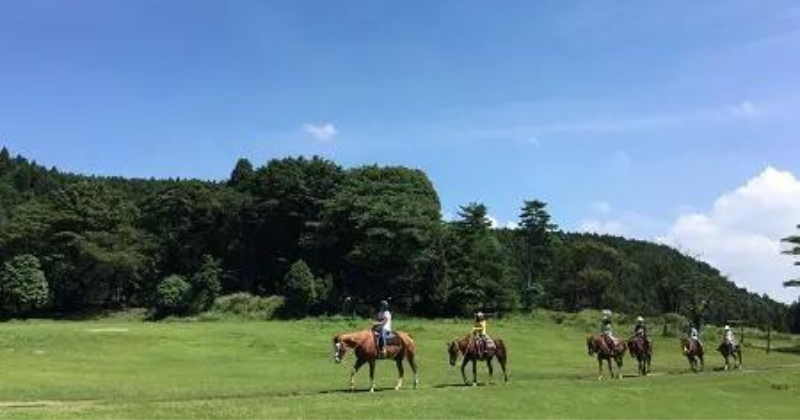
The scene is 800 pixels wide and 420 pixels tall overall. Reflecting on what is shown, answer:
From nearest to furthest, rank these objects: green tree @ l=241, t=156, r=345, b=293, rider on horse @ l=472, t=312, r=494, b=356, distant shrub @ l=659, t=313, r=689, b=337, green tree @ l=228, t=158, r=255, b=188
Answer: rider on horse @ l=472, t=312, r=494, b=356 → distant shrub @ l=659, t=313, r=689, b=337 → green tree @ l=241, t=156, r=345, b=293 → green tree @ l=228, t=158, r=255, b=188

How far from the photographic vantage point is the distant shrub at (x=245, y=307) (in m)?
100

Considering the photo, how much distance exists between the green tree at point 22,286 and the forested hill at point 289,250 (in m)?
0.16

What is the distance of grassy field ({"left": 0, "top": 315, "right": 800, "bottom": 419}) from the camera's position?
29.6 m

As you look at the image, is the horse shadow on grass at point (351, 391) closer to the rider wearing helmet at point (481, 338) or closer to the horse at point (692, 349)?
the rider wearing helmet at point (481, 338)

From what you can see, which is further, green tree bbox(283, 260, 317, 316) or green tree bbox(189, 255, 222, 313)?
green tree bbox(189, 255, 222, 313)

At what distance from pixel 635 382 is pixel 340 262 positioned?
71.5m

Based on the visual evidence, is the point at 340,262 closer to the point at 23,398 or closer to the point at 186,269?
the point at 186,269

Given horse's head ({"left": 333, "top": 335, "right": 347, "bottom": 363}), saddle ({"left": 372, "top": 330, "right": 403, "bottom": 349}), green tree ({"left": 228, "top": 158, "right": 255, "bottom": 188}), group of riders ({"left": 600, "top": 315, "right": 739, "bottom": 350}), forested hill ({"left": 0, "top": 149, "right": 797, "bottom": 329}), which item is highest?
green tree ({"left": 228, "top": 158, "right": 255, "bottom": 188})

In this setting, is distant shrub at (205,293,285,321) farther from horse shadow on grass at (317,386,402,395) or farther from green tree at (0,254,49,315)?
horse shadow on grass at (317,386,402,395)

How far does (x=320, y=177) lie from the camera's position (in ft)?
396

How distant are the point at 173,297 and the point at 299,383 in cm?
6914

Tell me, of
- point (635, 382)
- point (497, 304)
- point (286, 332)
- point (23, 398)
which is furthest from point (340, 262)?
point (23, 398)

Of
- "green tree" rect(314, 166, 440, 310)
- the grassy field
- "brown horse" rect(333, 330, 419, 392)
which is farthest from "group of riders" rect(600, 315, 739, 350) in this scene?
"green tree" rect(314, 166, 440, 310)

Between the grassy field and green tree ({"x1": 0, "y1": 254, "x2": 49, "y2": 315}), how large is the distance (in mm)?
46771
